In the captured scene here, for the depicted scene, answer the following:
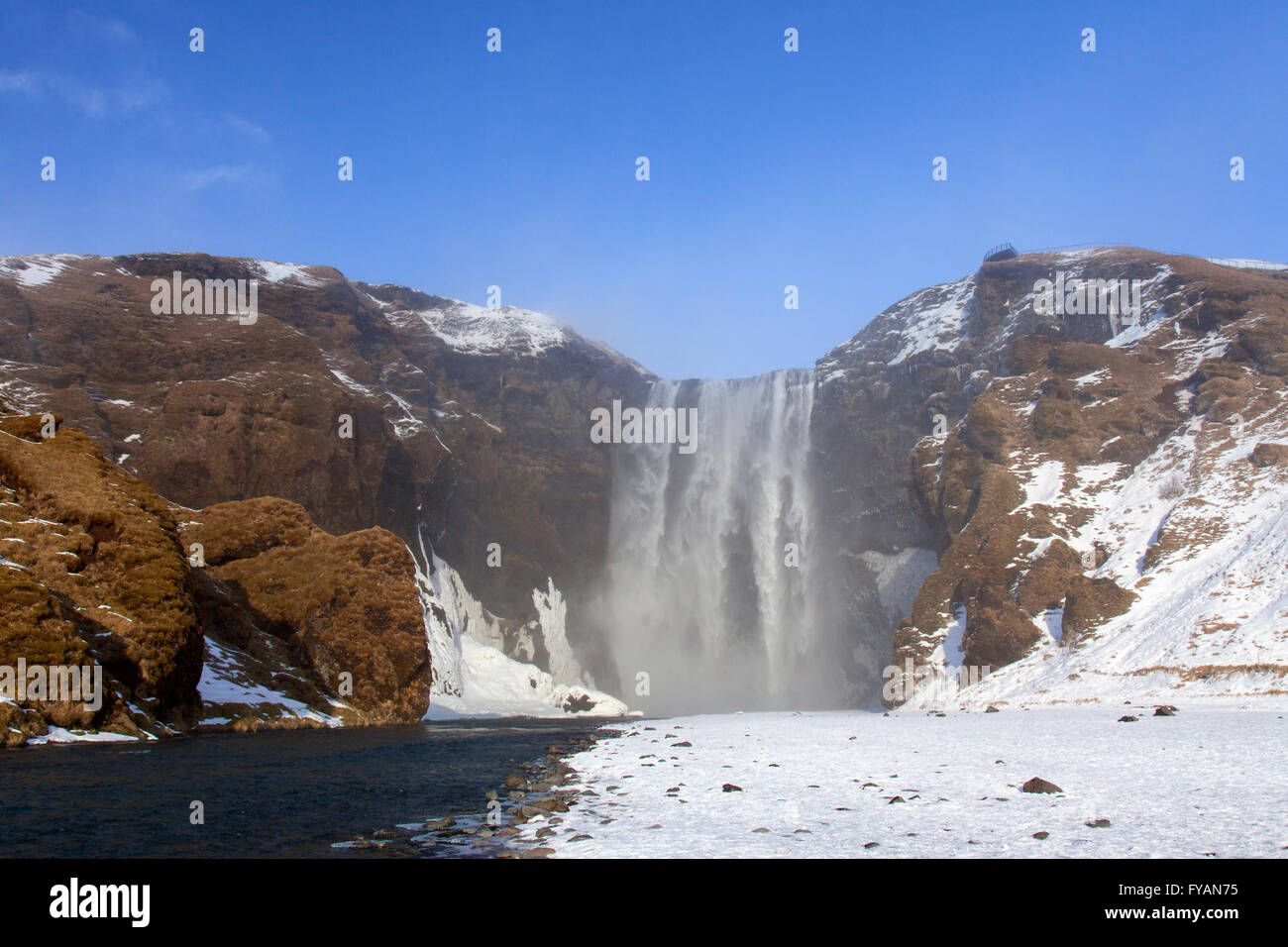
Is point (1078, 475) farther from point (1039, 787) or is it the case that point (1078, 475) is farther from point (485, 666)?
point (1039, 787)

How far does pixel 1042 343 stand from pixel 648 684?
179 ft

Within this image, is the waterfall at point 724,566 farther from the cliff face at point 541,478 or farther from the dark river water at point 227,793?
the dark river water at point 227,793

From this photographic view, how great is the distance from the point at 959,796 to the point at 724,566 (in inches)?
3162

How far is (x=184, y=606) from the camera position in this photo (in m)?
30.6

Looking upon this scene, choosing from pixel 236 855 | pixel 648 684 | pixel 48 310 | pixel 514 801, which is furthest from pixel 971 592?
pixel 48 310

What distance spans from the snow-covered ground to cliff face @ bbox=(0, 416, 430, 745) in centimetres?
1705

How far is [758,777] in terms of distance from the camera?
1670cm

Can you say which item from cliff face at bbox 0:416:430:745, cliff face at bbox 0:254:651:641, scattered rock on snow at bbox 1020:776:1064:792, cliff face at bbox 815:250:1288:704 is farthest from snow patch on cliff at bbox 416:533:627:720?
scattered rock on snow at bbox 1020:776:1064:792

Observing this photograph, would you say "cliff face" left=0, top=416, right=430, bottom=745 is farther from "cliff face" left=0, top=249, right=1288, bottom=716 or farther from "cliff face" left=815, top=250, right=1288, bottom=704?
"cliff face" left=815, top=250, right=1288, bottom=704

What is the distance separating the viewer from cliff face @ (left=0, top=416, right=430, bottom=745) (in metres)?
25.3

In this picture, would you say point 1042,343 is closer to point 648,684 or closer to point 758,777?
point 648,684

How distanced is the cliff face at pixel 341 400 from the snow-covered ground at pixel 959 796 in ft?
162

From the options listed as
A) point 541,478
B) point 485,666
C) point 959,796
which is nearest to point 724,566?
point 541,478
